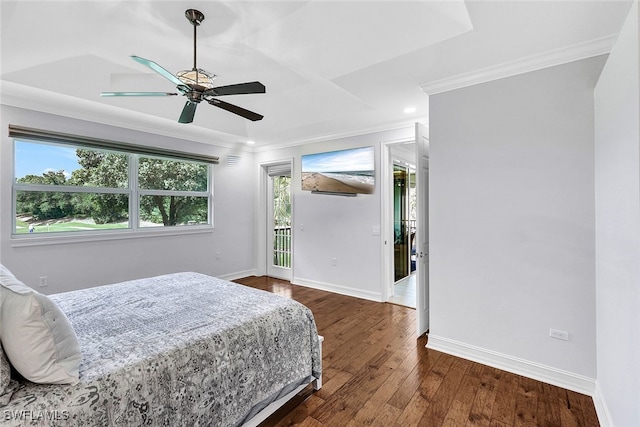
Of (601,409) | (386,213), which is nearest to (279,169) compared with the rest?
(386,213)

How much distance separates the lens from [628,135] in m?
1.45

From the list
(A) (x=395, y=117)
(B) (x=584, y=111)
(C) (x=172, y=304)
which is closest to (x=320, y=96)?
(A) (x=395, y=117)

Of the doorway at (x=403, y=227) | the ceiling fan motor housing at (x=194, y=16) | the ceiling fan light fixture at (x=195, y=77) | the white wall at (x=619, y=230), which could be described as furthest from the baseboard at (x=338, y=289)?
the ceiling fan motor housing at (x=194, y=16)

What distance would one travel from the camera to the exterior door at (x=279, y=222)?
5.45 metres

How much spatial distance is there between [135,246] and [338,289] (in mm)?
3002

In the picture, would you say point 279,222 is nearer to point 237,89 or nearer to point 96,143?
point 96,143

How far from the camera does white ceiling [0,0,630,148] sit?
6.22 ft

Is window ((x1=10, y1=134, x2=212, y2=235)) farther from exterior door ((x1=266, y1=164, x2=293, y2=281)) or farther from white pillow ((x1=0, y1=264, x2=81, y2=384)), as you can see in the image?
white pillow ((x1=0, y1=264, x2=81, y2=384))

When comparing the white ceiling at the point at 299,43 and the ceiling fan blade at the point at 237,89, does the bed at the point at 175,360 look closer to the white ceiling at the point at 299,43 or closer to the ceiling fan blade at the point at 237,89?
the ceiling fan blade at the point at 237,89

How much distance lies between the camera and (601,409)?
186 centimetres

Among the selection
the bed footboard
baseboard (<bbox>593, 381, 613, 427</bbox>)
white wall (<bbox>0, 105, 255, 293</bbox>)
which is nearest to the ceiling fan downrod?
the bed footboard

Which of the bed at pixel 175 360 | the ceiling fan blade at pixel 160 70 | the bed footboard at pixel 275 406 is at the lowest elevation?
the bed footboard at pixel 275 406

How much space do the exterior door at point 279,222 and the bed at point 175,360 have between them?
302 cm

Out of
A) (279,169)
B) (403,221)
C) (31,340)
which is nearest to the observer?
(31,340)
